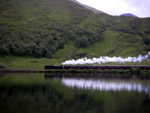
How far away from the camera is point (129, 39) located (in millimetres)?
190500

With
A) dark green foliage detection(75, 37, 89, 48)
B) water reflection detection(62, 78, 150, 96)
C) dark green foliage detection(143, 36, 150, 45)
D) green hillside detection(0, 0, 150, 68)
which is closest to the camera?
water reflection detection(62, 78, 150, 96)

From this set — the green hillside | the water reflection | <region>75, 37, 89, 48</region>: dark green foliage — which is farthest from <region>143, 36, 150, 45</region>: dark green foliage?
the water reflection

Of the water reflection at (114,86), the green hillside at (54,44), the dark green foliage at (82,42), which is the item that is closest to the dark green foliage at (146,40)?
the green hillside at (54,44)

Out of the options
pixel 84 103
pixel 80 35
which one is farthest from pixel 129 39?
pixel 84 103

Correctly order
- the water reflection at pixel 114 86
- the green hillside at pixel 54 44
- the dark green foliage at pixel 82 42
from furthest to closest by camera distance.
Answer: the dark green foliage at pixel 82 42
the green hillside at pixel 54 44
the water reflection at pixel 114 86

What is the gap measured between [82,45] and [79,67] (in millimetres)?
63317

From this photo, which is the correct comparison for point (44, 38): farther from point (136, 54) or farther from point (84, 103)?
point (84, 103)

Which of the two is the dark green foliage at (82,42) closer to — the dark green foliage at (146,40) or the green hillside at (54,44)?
the green hillside at (54,44)

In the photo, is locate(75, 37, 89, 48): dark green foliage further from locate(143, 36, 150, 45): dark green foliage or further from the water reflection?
the water reflection

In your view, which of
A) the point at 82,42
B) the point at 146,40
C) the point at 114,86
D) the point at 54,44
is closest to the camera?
the point at 114,86

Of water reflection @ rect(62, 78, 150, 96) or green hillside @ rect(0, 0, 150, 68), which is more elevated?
green hillside @ rect(0, 0, 150, 68)

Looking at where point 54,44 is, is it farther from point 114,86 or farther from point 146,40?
point 114,86

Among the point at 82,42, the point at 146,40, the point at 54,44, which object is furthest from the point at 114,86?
the point at 146,40

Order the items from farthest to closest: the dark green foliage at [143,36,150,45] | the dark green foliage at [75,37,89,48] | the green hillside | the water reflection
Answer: the dark green foliage at [143,36,150,45]
the dark green foliage at [75,37,89,48]
the green hillside
the water reflection
